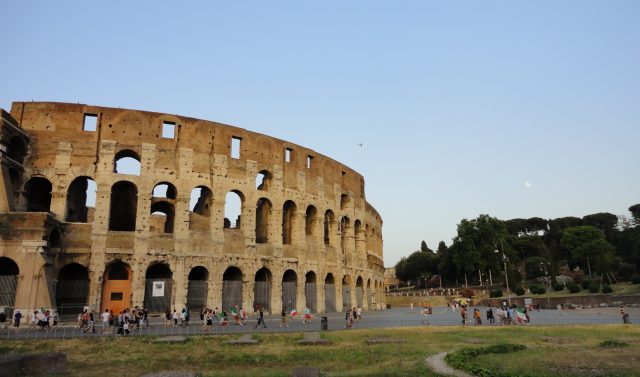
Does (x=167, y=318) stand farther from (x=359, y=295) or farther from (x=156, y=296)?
(x=359, y=295)

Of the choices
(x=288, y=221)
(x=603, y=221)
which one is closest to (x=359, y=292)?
(x=288, y=221)

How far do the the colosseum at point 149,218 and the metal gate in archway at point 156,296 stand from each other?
0.06m

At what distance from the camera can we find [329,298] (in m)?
35.4

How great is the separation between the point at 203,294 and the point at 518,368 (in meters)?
21.5

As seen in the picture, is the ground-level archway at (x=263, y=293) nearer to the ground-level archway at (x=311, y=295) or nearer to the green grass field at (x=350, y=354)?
the ground-level archway at (x=311, y=295)

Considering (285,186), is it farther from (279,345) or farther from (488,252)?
(488,252)

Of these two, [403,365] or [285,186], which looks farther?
[285,186]

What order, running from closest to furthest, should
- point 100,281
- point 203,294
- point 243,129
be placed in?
point 100,281, point 203,294, point 243,129

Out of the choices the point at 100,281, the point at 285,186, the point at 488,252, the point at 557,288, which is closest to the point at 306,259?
the point at 285,186

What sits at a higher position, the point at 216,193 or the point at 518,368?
the point at 216,193

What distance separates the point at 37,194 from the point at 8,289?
28.1ft

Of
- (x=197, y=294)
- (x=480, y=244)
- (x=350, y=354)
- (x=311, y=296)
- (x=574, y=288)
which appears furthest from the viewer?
(x=480, y=244)

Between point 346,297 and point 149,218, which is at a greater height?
point 149,218

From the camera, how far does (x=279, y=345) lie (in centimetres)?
1488
